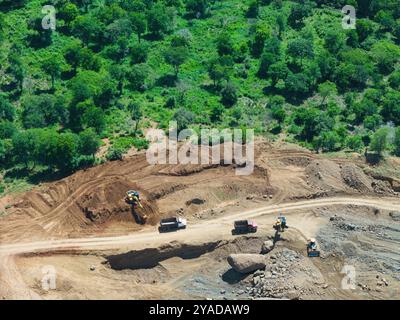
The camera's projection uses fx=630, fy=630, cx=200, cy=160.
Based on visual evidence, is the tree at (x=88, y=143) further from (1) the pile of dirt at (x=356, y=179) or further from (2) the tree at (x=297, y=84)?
(1) the pile of dirt at (x=356, y=179)

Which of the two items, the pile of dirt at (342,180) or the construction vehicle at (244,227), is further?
the pile of dirt at (342,180)

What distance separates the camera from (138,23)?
11444 cm

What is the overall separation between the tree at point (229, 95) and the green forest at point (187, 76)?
0.66 ft

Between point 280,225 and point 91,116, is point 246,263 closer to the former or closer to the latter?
point 280,225

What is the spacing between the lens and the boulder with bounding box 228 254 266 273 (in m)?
75.7

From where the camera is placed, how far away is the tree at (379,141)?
89250 millimetres

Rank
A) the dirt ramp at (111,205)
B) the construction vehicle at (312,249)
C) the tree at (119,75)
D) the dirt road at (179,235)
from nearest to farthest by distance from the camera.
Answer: the construction vehicle at (312,249), the dirt road at (179,235), the dirt ramp at (111,205), the tree at (119,75)

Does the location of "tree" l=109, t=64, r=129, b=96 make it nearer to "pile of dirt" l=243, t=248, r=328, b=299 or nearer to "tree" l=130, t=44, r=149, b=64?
"tree" l=130, t=44, r=149, b=64

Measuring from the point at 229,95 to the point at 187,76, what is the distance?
33.2 ft

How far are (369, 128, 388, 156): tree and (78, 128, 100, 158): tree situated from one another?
3963cm

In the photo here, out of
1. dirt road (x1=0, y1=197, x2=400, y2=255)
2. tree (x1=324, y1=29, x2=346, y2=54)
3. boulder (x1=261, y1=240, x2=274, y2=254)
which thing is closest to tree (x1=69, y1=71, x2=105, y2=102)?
dirt road (x1=0, y1=197, x2=400, y2=255)

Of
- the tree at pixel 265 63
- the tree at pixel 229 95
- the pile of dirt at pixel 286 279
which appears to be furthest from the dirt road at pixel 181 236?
the tree at pixel 265 63

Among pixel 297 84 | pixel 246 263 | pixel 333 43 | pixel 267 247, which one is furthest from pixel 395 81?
pixel 246 263

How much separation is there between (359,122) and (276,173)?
65.4 ft
